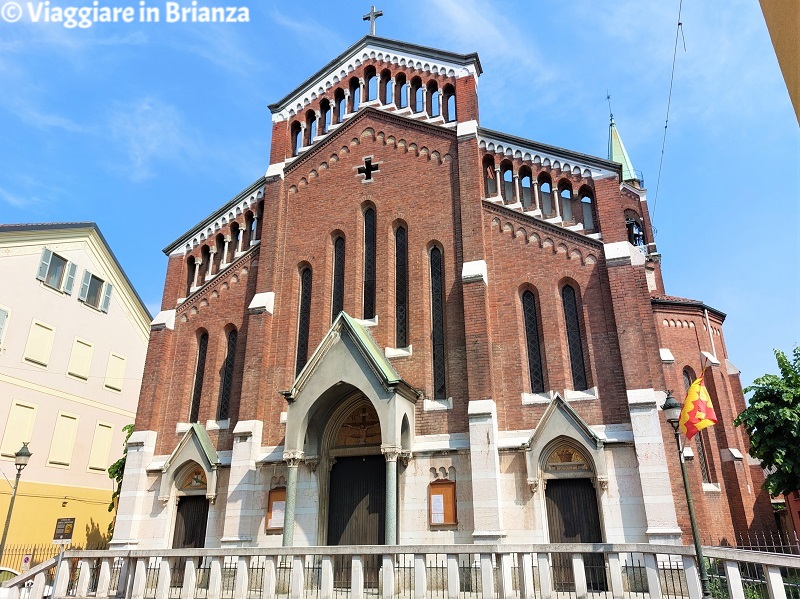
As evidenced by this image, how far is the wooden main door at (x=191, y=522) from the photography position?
17.5m

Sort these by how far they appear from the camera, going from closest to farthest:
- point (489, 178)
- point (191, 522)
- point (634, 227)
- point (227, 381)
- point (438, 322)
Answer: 1. point (438, 322)
2. point (191, 522)
3. point (489, 178)
4. point (227, 381)
5. point (634, 227)

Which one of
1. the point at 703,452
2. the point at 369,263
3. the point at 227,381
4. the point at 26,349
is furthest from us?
the point at 26,349

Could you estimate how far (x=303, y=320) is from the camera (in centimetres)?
1938

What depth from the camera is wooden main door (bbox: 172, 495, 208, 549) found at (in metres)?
17.5

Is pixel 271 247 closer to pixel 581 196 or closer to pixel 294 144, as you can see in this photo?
pixel 294 144

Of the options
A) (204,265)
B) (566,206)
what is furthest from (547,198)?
(204,265)

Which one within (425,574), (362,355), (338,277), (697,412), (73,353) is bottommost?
(425,574)

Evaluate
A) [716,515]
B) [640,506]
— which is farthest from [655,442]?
[716,515]

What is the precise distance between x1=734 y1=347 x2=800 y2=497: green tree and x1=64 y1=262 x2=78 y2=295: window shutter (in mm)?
28049

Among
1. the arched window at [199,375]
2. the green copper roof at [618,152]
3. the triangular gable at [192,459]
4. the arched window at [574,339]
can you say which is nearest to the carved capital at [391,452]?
the arched window at [574,339]

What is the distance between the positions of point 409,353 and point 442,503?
4358 mm

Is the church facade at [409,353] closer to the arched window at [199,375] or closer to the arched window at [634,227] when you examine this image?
the arched window at [199,375]

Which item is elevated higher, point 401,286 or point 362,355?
point 401,286

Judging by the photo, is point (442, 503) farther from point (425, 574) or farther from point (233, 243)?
point (233, 243)
